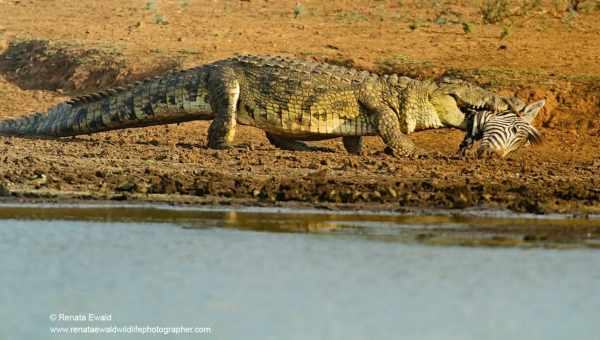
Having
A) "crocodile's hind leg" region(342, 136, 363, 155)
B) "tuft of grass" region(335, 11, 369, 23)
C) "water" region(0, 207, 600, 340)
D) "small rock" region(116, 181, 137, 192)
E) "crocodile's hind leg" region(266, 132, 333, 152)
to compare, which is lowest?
"tuft of grass" region(335, 11, 369, 23)

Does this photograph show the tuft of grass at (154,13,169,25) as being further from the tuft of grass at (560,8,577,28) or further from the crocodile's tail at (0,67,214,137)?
the crocodile's tail at (0,67,214,137)

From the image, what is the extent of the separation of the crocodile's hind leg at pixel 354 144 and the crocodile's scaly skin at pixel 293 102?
11mm

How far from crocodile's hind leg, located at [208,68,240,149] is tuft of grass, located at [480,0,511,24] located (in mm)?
7211

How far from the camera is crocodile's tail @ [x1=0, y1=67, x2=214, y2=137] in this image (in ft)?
47.1

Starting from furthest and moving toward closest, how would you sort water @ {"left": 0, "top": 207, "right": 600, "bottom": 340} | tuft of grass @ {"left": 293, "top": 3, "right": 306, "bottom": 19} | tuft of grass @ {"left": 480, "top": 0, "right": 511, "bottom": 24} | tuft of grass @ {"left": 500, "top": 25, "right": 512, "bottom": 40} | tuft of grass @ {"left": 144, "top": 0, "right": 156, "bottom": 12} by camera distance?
tuft of grass @ {"left": 144, "top": 0, "right": 156, "bottom": 12} < tuft of grass @ {"left": 293, "top": 3, "right": 306, "bottom": 19} < tuft of grass @ {"left": 480, "top": 0, "right": 511, "bottom": 24} < tuft of grass @ {"left": 500, "top": 25, "right": 512, "bottom": 40} < water @ {"left": 0, "top": 207, "right": 600, "bottom": 340}

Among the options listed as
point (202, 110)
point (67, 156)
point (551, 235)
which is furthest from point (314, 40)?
point (551, 235)

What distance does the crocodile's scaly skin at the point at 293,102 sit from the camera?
46.4 ft

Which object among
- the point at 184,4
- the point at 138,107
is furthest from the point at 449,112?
the point at 184,4

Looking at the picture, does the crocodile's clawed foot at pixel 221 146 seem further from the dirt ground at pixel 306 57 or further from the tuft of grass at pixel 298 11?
the tuft of grass at pixel 298 11

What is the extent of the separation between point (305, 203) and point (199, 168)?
1747 millimetres

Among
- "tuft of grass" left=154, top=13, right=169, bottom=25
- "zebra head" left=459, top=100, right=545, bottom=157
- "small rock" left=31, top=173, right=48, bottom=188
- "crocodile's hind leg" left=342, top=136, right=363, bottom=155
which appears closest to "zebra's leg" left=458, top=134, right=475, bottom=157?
"zebra head" left=459, top=100, right=545, bottom=157

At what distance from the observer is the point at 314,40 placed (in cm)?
1916

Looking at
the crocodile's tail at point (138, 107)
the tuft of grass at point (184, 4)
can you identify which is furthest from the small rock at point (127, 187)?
the tuft of grass at point (184, 4)

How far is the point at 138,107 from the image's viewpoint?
14.5 metres
